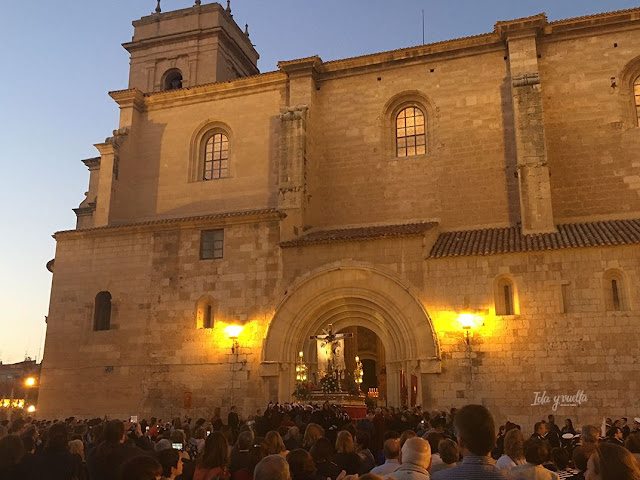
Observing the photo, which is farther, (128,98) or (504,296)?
(128,98)

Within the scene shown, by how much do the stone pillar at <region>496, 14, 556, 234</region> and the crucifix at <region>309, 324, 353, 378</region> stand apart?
6467 mm

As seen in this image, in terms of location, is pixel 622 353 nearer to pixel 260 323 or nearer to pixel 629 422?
pixel 629 422

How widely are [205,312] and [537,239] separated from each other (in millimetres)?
10489

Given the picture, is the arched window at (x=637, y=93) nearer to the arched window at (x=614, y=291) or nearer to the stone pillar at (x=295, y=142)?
the arched window at (x=614, y=291)

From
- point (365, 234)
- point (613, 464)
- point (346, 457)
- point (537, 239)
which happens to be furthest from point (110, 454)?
point (537, 239)

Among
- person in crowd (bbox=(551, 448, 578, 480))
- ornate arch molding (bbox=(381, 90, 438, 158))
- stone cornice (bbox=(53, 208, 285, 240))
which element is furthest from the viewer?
ornate arch molding (bbox=(381, 90, 438, 158))

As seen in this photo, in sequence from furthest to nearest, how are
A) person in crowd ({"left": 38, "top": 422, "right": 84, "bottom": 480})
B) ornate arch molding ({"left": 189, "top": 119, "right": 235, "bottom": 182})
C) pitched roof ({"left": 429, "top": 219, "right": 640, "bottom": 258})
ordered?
1. ornate arch molding ({"left": 189, "top": 119, "right": 235, "bottom": 182})
2. pitched roof ({"left": 429, "top": 219, "right": 640, "bottom": 258})
3. person in crowd ({"left": 38, "top": 422, "right": 84, "bottom": 480})

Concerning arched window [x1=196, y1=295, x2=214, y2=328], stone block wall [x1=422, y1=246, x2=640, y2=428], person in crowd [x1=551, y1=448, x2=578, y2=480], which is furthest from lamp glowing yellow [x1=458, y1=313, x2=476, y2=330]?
person in crowd [x1=551, y1=448, x2=578, y2=480]

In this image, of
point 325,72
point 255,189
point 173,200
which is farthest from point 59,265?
point 325,72

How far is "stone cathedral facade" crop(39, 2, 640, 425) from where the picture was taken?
55.7ft

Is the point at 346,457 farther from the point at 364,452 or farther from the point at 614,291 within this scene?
the point at 614,291

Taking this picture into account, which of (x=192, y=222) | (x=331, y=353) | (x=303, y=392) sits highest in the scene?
(x=192, y=222)

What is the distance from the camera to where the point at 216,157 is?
24859 millimetres

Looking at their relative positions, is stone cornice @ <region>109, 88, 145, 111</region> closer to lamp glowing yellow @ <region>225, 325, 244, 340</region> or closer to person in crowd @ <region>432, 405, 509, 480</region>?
lamp glowing yellow @ <region>225, 325, 244, 340</region>
